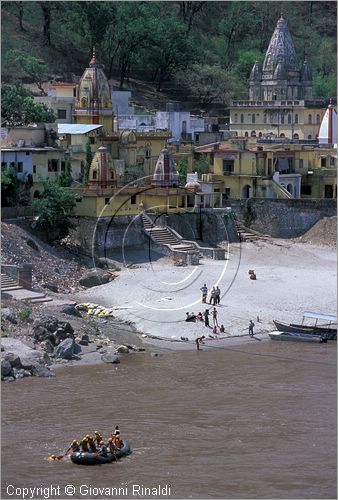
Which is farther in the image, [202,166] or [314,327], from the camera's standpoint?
[202,166]

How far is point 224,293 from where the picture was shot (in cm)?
4975

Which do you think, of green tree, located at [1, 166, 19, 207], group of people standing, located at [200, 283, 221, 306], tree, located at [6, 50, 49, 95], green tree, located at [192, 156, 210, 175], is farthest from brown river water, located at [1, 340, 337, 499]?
tree, located at [6, 50, 49, 95]

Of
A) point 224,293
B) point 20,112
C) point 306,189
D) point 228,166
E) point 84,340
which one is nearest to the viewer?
point 84,340

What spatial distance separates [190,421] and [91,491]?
5.37 m

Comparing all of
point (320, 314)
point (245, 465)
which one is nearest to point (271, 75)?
point (320, 314)

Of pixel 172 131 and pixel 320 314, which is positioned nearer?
pixel 320 314

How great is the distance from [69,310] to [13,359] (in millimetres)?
6510

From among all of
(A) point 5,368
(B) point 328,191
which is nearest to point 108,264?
(A) point 5,368

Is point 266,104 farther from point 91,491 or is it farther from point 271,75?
point 91,491

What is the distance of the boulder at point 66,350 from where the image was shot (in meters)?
41.2

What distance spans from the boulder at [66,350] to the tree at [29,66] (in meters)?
42.0

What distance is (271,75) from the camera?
8619 cm

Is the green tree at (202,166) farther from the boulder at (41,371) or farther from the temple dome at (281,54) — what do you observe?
the boulder at (41,371)

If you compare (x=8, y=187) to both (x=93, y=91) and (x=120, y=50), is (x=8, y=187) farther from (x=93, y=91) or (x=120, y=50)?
(x=120, y=50)
